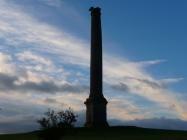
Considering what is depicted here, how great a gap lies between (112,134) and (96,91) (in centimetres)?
1332

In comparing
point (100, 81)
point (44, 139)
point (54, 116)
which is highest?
point (100, 81)

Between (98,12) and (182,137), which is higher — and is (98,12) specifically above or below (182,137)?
above

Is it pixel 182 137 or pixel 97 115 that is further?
pixel 97 115

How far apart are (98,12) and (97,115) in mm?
14877

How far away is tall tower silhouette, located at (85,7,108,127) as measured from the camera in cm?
7256

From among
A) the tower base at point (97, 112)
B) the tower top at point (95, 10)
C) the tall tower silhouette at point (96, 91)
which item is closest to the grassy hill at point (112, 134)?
the tower base at point (97, 112)

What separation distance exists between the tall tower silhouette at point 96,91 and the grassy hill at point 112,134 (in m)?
5.21

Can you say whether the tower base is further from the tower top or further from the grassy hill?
the tower top

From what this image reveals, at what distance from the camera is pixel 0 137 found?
202 ft

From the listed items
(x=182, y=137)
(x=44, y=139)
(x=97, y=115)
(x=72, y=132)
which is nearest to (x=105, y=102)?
(x=97, y=115)

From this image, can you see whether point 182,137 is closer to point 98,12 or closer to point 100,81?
point 100,81

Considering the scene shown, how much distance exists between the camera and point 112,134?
198ft

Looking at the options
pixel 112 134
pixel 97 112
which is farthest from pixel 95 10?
pixel 112 134

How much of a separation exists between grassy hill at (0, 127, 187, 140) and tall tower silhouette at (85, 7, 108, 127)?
5.21 m
